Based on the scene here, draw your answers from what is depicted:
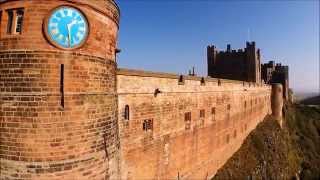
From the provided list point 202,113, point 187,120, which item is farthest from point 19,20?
point 202,113

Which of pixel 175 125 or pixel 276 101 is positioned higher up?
pixel 276 101

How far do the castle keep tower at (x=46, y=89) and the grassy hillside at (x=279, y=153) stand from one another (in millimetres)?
13139

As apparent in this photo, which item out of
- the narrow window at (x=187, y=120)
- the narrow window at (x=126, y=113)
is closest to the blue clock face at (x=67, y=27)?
the narrow window at (x=126, y=113)

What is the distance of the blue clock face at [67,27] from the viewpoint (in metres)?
6.28

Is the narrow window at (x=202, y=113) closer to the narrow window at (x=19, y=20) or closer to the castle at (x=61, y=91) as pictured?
the castle at (x=61, y=91)

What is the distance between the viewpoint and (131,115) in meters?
9.80

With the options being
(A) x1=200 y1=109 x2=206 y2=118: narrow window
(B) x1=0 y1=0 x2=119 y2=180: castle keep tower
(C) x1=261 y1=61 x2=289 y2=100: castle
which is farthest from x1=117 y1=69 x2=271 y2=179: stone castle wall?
(C) x1=261 y1=61 x2=289 y2=100: castle

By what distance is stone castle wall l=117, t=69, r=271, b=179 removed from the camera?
980 centimetres

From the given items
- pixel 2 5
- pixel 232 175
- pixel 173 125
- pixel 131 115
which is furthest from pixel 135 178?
pixel 232 175

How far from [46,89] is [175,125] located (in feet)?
24.4

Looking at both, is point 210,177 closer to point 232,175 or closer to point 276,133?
point 232,175

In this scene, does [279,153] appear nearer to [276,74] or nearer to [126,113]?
[276,74]

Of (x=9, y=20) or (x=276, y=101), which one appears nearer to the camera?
(x=9, y=20)

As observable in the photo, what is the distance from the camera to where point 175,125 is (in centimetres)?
1284
